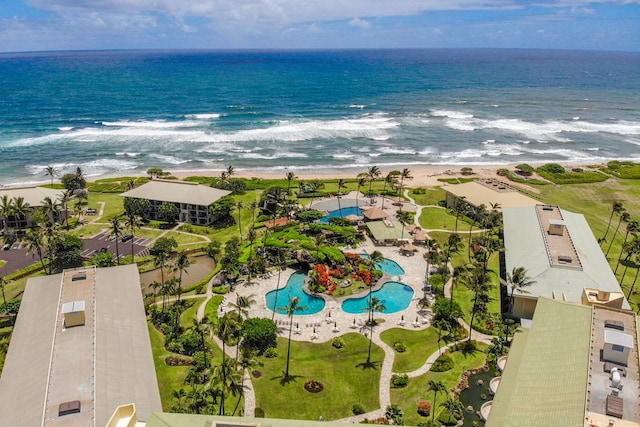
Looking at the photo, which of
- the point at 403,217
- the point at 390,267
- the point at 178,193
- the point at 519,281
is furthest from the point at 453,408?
the point at 178,193

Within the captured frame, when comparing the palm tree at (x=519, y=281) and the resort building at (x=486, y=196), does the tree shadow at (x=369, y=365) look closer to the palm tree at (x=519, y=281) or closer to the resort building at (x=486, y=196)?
the palm tree at (x=519, y=281)

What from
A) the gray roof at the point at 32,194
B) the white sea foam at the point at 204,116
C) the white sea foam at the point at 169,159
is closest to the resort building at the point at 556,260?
the gray roof at the point at 32,194

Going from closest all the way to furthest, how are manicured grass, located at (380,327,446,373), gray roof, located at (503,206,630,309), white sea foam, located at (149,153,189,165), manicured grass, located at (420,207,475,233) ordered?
manicured grass, located at (380,327,446,373)
gray roof, located at (503,206,630,309)
manicured grass, located at (420,207,475,233)
white sea foam, located at (149,153,189,165)

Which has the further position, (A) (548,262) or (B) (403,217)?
(B) (403,217)

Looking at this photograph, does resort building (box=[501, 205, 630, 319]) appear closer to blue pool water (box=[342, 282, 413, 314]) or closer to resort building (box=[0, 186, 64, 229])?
blue pool water (box=[342, 282, 413, 314])

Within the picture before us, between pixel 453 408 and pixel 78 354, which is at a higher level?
pixel 78 354

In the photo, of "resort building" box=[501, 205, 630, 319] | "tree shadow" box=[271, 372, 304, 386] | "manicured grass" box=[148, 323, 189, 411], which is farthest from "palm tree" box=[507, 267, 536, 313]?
"manicured grass" box=[148, 323, 189, 411]

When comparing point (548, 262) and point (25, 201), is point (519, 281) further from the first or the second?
point (25, 201)
